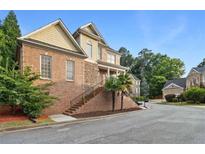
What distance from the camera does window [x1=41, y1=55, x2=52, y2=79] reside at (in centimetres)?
1642

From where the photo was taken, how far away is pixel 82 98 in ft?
61.8

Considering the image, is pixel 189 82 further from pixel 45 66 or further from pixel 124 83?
pixel 45 66

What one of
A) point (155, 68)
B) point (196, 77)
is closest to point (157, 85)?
point (155, 68)

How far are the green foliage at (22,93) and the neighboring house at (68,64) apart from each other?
83.6 inches

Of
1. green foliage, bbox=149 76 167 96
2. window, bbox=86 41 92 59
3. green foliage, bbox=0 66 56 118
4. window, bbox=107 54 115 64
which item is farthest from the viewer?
green foliage, bbox=149 76 167 96

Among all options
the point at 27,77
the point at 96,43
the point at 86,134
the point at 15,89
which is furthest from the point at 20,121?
the point at 96,43

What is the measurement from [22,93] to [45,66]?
4.03 m

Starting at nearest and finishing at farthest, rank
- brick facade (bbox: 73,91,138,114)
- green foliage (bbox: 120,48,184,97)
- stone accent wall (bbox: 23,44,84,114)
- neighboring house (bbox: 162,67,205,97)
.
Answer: stone accent wall (bbox: 23,44,84,114)
brick facade (bbox: 73,91,138,114)
neighboring house (bbox: 162,67,205,97)
green foliage (bbox: 120,48,184,97)

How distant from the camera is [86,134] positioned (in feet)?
30.3

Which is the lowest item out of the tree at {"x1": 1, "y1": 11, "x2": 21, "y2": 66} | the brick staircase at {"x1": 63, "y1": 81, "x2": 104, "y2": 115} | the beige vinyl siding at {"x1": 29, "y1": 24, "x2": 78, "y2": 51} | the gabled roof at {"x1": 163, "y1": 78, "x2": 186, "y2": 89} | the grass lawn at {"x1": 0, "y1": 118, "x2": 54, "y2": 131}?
the grass lawn at {"x1": 0, "y1": 118, "x2": 54, "y2": 131}

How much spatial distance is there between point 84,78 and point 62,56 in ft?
9.66

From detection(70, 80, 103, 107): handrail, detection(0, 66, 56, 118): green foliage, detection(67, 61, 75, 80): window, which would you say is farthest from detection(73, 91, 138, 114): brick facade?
detection(0, 66, 56, 118): green foliage

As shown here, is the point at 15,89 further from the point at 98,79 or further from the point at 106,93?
the point at 98,79

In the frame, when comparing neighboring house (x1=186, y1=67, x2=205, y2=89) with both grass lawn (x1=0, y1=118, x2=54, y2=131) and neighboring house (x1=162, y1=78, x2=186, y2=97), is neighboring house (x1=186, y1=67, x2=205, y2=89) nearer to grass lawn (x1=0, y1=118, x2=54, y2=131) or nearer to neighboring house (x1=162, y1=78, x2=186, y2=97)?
neighboring house (x1=162, y1=78, x2=186, y2=97)
